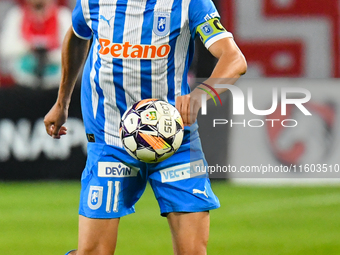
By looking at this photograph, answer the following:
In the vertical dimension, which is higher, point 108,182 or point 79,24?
point 79,24

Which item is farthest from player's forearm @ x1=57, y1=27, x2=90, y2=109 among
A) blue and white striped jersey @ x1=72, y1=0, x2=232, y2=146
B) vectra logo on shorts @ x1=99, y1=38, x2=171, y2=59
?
vectra logo on shorts @ x1=99, y1=38, x2=171, y2=59

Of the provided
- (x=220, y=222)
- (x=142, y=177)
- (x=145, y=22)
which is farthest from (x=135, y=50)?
(x=220, y=222)

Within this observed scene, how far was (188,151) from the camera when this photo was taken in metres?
2.96

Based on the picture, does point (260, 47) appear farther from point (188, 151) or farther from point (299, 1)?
point (188, 151)

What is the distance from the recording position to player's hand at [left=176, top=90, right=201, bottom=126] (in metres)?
2.48

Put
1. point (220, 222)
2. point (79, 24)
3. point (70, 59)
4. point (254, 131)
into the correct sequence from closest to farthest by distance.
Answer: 1. point (79, 24)
2. point (70, 59)
3. point (220, 222)
4. point (254, 131)

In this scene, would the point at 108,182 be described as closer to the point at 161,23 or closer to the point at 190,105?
the point at 190,105

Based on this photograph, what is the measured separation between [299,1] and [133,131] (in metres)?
5.67

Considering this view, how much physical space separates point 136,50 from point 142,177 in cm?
65

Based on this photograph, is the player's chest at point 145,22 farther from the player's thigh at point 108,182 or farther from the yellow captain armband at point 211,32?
the player's thigh at point 108,182

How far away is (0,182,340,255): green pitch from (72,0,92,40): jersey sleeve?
211cm

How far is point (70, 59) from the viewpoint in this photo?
325 centimetres

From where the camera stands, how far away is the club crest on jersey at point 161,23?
9.21ft

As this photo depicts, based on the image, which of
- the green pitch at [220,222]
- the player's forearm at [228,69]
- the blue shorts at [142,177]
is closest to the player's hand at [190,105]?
the player's forearm at [228,69]
